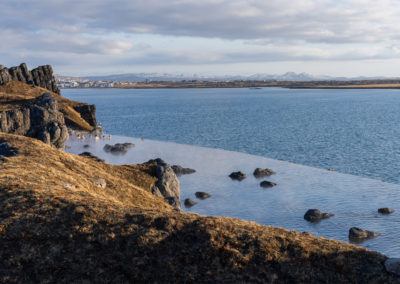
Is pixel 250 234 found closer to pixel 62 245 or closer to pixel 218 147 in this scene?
pixel 62 245

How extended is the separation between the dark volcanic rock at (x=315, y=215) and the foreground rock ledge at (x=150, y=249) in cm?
2527

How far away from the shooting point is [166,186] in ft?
157

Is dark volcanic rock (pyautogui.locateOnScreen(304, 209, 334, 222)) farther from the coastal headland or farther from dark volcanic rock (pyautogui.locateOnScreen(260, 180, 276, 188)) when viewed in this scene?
the coastal headland

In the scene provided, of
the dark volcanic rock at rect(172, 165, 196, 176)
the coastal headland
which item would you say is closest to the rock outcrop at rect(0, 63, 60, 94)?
the dark volcanic rock at rect(172, 165, 196, 176)

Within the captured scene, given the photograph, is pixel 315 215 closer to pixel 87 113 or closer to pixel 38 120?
pixel 38 120

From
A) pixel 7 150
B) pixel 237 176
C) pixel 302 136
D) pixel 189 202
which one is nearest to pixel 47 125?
pixel 7 150

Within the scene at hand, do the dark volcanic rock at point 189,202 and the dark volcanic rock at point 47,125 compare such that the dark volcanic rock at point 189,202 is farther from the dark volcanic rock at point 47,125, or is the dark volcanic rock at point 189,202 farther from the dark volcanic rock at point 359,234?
the dark volcanic rock at point 47,125

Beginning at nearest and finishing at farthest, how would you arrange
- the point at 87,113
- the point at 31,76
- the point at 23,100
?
1. the point at 23,100
2. the point at 87,113
3. the point at 31,76

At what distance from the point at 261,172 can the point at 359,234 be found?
28147 mm

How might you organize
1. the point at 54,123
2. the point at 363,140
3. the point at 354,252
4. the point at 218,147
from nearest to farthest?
the point at 354,252 → the point at 54,123 → the point at 218,147 → the point at 363,140

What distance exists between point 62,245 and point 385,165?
72.4 meters

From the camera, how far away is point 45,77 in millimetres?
168500

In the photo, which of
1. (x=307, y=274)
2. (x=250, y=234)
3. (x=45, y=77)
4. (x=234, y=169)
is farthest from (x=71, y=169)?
(x=45, y=77)

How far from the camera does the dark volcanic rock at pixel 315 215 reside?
1828 inches
